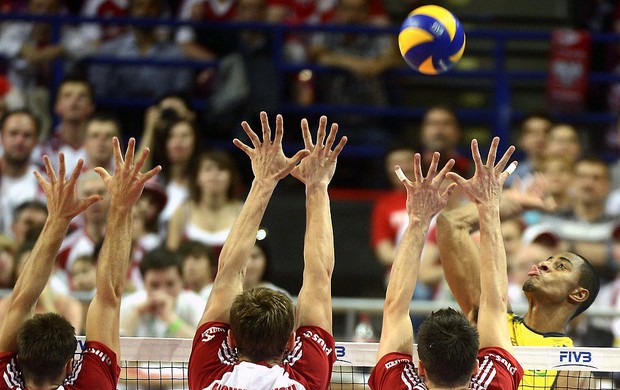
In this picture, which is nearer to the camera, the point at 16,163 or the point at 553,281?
the point at 553,281

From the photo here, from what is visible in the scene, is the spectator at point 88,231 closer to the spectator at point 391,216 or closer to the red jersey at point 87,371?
the spectator at point 391,216

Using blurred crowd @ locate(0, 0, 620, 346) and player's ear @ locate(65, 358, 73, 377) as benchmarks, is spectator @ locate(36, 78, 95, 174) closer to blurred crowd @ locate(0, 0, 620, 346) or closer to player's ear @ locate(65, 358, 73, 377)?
blurred crowd @ locate(0, 0, 620, 346)

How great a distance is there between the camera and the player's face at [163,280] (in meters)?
9.34

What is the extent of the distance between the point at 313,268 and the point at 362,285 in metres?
6.47

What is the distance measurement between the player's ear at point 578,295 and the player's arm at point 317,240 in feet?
5.12

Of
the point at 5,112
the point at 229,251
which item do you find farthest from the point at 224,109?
the point at 229,251

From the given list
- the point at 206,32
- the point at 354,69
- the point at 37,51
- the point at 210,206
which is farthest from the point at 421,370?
the point at 37,51

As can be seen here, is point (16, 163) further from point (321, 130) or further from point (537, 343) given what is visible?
point (537, 343)

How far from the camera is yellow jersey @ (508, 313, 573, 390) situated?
6.72 metres

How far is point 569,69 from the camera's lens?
1304 centimetres

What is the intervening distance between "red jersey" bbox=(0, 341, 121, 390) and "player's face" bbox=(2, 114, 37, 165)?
5.83m

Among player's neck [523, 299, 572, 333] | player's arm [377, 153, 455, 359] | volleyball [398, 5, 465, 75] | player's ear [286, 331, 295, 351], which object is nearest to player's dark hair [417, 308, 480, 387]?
player's arm [377, 153, 455, 359]

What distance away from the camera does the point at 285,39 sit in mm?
13461

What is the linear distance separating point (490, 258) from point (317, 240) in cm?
94
